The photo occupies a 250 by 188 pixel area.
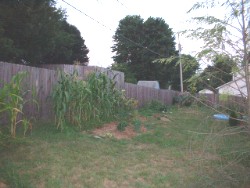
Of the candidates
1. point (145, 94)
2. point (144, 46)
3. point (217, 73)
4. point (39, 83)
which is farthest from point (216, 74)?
point (144, 46)

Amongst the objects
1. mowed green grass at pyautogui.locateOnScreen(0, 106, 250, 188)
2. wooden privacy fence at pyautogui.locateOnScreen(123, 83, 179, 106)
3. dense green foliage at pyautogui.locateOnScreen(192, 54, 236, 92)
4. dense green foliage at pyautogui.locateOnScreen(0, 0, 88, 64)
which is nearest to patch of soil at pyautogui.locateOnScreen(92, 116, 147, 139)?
mowed green grass at pyautogui.locateOnScreen(0, 106, 250, 188)

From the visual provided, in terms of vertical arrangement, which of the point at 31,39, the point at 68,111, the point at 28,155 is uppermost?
the point at 31,39

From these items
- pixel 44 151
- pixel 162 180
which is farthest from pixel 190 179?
pixel 44 151

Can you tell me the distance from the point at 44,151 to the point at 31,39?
929cm

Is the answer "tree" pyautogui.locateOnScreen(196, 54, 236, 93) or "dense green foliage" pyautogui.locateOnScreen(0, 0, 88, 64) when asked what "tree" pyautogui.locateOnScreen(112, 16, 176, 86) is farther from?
"tree" pyautogui.locateOnScreen(196, 54, 236, 93)

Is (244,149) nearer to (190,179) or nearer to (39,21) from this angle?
(190,179)

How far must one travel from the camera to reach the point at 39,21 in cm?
→ 1312

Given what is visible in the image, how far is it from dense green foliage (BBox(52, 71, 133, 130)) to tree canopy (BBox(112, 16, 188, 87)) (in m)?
23.4

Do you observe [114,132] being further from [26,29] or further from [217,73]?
[26,29]

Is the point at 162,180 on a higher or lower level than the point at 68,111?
lower

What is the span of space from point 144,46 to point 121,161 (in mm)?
27555

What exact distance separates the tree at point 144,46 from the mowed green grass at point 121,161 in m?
25.7

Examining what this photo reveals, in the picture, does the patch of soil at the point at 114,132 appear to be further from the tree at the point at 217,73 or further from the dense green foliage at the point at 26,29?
the dense green foliage at the point at 26,29

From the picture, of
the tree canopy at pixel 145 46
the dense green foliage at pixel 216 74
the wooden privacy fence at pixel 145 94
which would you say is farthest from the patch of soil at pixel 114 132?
the tree canopy at pixel 145 46
